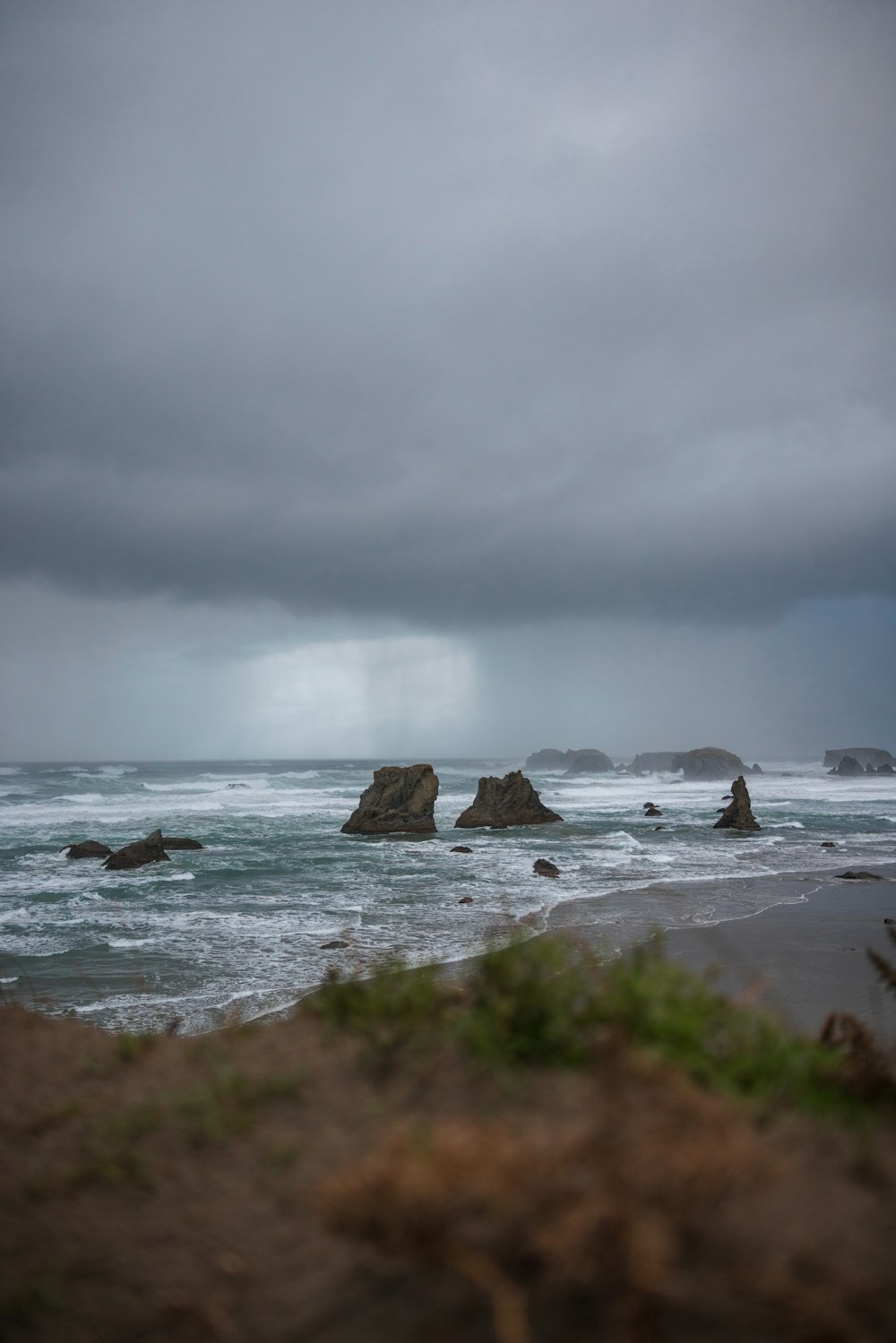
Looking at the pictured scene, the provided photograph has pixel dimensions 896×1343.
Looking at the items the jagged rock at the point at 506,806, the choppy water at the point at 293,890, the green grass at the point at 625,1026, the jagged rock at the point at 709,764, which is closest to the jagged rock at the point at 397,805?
the choppy water at the point at 293,890

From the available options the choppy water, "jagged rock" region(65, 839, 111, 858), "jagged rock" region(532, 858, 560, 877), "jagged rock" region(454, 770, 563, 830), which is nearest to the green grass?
the choppy water

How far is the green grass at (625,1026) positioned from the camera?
3486 mm

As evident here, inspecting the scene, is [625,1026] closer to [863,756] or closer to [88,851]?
[88,851]

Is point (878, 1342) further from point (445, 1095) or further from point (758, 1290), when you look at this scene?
point (445, 1095)

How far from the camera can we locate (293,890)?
21.9 meters

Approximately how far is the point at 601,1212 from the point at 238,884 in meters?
22.3

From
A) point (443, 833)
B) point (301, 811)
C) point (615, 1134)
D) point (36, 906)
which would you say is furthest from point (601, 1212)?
point (301, 811)

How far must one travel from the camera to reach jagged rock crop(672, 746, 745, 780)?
105 metres

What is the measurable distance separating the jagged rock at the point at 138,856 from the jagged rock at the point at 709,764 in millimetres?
88032

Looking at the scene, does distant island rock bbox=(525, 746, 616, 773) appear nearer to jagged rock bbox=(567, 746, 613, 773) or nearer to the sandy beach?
jagged rock bbox=(567, 746, 613, 773)

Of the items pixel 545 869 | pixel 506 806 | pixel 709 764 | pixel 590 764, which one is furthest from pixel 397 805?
pixel 590 764

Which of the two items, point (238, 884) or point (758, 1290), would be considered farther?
point (238, 884)

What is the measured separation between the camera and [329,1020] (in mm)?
4445

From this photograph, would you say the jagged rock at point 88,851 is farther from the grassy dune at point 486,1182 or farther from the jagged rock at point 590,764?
the jagged rock at point 590,764
